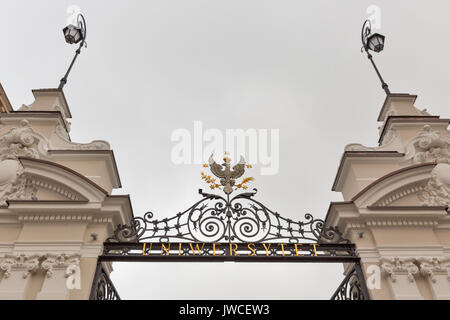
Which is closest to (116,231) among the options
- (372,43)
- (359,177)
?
(359,177)

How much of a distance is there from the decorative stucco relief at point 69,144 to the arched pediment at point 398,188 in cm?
609

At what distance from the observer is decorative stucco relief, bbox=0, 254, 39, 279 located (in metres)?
6.23

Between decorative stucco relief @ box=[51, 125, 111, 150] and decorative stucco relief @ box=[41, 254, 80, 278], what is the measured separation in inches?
→ 115

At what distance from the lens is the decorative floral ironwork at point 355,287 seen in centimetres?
639

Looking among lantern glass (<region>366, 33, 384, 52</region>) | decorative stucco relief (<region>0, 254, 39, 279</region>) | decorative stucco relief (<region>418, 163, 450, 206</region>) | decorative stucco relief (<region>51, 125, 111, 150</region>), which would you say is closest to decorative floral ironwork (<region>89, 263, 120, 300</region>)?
decorative stucco relief (<region>0, 254, 39, 279</region>)

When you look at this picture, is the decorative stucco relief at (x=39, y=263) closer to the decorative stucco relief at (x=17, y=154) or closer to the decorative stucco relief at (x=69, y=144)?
the decorative stucco relief at (x=17, y=154)

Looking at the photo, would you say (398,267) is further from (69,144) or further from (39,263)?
(69,144)

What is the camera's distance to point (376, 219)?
702cm

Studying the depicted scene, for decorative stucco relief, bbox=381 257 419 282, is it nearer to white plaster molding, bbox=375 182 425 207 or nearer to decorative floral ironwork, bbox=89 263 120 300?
white plaster molding, bbox=375 182 425 207

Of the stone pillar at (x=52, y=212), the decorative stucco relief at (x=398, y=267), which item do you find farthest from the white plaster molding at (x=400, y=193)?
the stone pillar at (x=52, y=212)

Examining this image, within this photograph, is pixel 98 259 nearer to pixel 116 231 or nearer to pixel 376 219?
pixel 116 231

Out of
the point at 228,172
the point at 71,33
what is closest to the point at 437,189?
the point at 228,172
